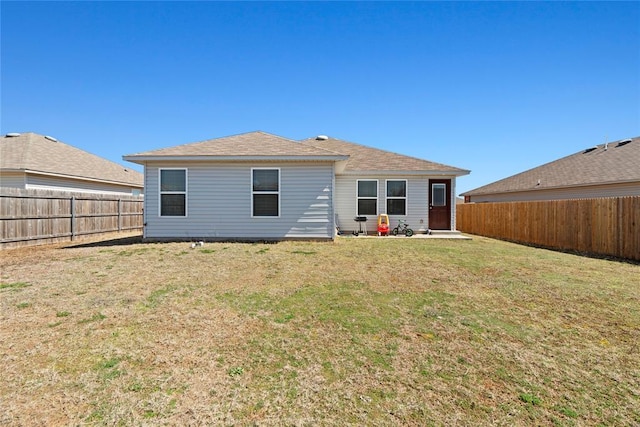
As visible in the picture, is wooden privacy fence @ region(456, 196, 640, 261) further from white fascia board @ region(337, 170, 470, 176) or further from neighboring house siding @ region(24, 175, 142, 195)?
neighboring house siding @ region(24, 175, 142, 195)

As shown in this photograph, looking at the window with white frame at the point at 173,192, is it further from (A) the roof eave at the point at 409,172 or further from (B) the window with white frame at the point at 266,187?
(A) the roof eave at the point at 409,172

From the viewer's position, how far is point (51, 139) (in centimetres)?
1791

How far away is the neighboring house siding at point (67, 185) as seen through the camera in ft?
43.9

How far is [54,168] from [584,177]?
2568 centimetres

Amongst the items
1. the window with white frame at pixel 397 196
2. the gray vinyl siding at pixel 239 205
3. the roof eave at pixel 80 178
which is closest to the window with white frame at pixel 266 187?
the gray vinyl siding at pixel 239 205

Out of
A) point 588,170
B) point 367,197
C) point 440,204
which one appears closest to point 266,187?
point 367,197

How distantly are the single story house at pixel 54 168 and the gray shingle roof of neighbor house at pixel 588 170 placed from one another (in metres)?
24.5

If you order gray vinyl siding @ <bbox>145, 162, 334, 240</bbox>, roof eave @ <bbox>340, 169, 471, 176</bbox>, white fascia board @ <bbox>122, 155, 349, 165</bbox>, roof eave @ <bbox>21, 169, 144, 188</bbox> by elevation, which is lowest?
gray vinyl siding @ <bbox>145, 162, 334, 240</bbox>

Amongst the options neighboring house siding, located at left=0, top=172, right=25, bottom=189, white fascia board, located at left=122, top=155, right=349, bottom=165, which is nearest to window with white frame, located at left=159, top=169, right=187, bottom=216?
white fascia board, located at left=122, top=155, right=349, bottom=165

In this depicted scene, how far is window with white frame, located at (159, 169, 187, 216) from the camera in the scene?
10891 millimetres

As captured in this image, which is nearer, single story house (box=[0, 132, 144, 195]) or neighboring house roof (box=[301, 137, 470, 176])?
single story house (box=[0, 132, 144, 195])

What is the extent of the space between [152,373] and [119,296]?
104 inches

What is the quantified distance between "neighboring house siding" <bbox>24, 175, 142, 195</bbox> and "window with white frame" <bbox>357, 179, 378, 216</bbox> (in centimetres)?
1438

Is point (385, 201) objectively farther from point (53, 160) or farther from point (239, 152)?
point (53, 160)
